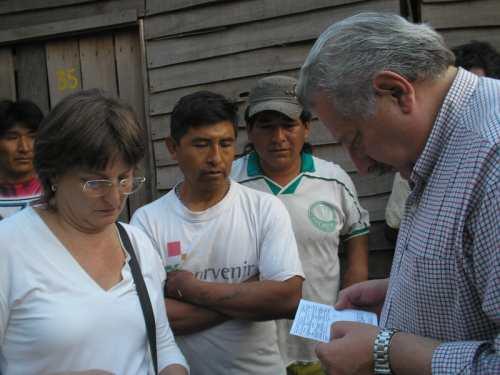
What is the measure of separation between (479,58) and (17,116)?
2.52 m

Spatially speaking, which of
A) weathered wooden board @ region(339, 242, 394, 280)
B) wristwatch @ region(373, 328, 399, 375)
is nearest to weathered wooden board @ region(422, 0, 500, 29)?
weathered wooden board @ region(339, 242, 394, 280)

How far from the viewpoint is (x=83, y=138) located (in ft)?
6.12

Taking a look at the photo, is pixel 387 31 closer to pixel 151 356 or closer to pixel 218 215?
pixel 151 356

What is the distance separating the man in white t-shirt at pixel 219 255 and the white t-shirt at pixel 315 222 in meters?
0.35

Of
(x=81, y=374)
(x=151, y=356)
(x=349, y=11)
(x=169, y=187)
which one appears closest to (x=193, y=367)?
(x=151, y=356)

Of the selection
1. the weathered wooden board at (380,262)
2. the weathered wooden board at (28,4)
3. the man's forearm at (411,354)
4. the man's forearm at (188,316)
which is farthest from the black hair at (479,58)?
the weathered wooden board at (28,4)

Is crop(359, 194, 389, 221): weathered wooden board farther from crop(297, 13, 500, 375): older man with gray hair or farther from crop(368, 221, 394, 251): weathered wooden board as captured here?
crop(297, 13, 500, 375): older man with gray hair

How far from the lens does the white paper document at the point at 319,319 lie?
177 centimetres

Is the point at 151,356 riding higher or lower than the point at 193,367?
higher

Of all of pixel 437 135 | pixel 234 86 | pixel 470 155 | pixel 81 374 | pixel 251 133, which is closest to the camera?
pixel 470 155

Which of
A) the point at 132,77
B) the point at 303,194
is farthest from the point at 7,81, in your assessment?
the point at 303,194

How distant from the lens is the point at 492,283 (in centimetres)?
116

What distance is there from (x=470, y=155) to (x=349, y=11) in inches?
114

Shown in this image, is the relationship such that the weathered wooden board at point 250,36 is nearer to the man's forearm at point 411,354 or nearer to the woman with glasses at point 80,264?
the woman with glasses at point 80,264
